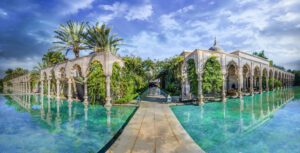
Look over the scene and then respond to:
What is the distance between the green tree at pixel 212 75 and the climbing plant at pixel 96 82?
9.08 metres

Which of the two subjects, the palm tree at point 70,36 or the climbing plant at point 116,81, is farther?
the palm tree at point 70,36

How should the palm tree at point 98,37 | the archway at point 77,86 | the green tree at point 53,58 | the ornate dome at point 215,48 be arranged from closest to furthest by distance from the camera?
the archway at point 77,86
the palm tree at point 98,37
the ornate dome at point 215,48
the green tree at point 53,58

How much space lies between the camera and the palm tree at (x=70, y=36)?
2484 cm

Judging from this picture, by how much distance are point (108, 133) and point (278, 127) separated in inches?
304

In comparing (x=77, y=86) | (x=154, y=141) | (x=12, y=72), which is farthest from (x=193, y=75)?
(x=12, y=72)

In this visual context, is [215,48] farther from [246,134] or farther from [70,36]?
[246,134]

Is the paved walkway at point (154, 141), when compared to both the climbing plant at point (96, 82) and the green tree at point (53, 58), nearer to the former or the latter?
the climbing plant at point (96, 82)

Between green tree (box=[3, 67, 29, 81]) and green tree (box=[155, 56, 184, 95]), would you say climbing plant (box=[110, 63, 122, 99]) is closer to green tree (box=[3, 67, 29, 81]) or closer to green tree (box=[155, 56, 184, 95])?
green tree (box=[155, 56, 184, 95])

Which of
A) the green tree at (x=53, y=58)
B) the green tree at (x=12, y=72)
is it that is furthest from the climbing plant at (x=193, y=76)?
the green tree at (x=12, y=72)

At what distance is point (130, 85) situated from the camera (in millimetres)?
18516

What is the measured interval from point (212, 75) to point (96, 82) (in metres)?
10.5

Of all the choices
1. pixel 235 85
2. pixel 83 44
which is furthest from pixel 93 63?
pixel 235 85

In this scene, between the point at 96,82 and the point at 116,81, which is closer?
the point at 96,82

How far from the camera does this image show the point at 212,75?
17266 mm
